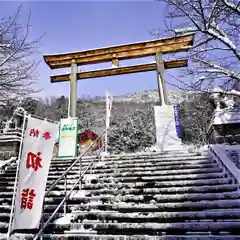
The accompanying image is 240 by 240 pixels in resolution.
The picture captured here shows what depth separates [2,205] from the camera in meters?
6.05

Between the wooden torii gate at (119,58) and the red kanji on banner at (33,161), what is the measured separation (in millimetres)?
7530

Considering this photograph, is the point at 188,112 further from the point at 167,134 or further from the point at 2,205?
the point at 2,205

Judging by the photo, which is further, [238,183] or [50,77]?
[50,77]

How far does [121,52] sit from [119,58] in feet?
1.01

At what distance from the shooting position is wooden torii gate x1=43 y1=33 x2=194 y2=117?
11775mm

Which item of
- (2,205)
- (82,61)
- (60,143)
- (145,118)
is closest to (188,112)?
(145,118)

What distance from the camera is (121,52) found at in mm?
12719

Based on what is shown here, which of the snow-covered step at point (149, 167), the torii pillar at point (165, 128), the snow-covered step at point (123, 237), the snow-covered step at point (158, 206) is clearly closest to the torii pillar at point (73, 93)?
the torii pillar at point (165, 128)

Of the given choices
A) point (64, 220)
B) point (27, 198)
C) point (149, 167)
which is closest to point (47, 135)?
point (27, 198)

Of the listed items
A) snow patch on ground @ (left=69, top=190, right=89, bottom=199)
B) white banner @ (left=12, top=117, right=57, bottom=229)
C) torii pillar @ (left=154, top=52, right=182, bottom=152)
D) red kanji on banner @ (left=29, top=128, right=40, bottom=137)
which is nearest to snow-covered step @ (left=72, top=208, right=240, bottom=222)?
snow patch on ground @ (left=69, top=190, right=89, bottom=199)

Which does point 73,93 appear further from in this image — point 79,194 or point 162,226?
point 162,226

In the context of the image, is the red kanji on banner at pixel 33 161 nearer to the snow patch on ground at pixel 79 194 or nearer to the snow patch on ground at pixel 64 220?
the snow patch on ground at pixel 64 220

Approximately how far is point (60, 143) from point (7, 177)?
2.48m

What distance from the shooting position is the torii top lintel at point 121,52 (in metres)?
11.9
